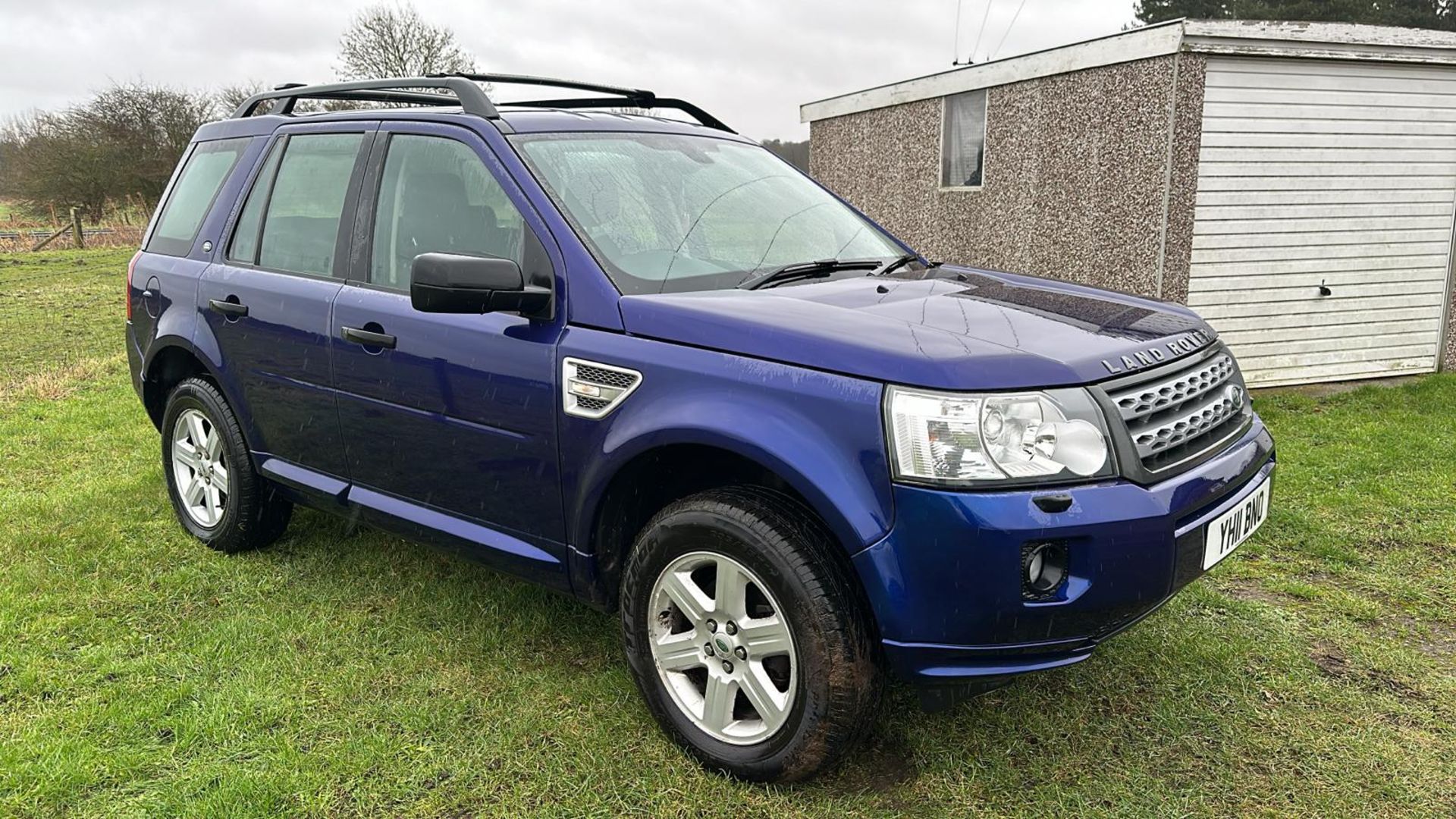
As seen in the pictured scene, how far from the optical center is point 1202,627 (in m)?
3.76

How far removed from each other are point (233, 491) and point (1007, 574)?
344 cm

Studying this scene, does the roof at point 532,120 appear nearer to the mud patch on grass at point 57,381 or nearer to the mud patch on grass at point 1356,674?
the mud patch on grass at point 1356,674

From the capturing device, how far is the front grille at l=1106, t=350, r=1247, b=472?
2527 millimetres

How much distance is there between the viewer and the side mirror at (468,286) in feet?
9.31

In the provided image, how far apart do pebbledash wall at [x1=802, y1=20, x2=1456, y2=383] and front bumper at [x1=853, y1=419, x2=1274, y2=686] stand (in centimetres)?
677

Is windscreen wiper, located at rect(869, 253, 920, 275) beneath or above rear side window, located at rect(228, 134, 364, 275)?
beneath

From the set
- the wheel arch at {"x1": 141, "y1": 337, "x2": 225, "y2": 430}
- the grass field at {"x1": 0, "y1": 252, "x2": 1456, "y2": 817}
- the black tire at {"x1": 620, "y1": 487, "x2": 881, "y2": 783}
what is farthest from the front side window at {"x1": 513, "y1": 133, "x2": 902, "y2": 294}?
the wheel arch at {"x1": 141, "y1": 337, "x2": 225, "y2": 430}

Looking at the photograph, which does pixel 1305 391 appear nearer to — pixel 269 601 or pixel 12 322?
pixel 269 601

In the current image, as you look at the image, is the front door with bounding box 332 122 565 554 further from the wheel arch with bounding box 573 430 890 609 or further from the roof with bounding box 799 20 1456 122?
the roof with bounding box 799 20 1456 122

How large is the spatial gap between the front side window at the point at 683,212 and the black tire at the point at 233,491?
6.49 feet

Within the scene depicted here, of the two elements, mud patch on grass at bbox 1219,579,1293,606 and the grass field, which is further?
mud patch on grass at bbox 1219,579,1293,606

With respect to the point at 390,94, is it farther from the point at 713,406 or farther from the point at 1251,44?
the point at 1251,44

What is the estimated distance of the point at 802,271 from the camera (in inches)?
129

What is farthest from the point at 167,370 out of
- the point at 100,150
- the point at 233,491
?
the point at 100,150
